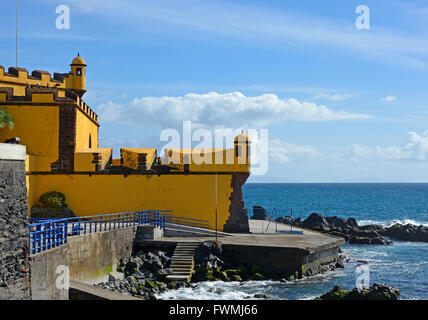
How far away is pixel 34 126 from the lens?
2736 cm

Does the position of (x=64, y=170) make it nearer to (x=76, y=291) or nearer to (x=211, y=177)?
(x=211, y=177)

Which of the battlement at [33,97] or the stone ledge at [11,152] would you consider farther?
the battlement at [33,97]

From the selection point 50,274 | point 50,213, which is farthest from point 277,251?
point 50,213

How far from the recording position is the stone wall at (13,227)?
12564 millimetres

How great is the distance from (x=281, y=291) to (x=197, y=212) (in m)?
7.84

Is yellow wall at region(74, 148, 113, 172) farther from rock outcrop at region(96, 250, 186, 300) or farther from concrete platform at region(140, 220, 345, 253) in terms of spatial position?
rock outcrop at region(96, 250, 186, 300)

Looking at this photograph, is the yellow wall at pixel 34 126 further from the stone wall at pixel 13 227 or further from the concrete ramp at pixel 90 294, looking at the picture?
the stone wall at pixel 13 227

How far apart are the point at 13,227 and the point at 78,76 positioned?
21.9 metres

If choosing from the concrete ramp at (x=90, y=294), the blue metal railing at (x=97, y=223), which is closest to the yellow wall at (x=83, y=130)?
the blue metal railing at (x=97, y=223)

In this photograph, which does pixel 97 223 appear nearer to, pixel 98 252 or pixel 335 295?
pixel 98 252

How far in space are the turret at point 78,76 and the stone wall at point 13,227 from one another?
2033 centimetres

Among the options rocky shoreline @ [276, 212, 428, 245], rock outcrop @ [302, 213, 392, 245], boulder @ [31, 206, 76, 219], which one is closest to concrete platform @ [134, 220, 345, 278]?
boulder @ [31, 206, 76, 219]

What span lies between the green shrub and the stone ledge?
14.6 meters
